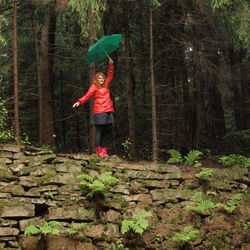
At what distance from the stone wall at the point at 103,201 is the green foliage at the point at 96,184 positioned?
0.19 m

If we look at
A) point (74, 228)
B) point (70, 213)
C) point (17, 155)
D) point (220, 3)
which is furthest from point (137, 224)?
point (220, 3)

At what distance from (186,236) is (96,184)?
2104 mm

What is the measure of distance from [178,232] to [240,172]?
2887 millimetres

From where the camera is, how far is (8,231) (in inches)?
248

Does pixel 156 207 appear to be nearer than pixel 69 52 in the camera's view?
Yes

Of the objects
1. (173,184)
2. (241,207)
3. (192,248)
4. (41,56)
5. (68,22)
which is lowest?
(192,248)

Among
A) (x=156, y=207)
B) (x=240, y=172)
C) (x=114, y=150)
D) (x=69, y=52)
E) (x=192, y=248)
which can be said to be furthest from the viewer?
(x=69, y=52)

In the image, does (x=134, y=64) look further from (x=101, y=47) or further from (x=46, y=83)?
(x=101, y=47)

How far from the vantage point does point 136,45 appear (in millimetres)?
A: 14930

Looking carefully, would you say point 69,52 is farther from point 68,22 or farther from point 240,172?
point 240,172

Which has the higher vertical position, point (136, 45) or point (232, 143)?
point (136, 45)

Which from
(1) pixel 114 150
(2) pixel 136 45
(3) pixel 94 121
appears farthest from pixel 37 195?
(2) pixel 136 45

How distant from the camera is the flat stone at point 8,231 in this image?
6254mm

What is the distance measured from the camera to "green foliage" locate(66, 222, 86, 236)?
21.3 feet
